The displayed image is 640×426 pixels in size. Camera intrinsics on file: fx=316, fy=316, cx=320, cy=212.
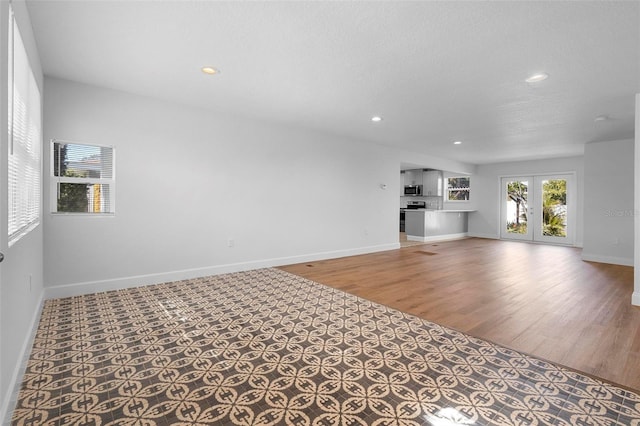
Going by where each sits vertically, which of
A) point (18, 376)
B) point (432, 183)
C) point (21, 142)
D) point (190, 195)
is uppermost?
point (432, 183)

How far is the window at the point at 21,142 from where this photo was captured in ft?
6.49

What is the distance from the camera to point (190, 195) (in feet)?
15.5

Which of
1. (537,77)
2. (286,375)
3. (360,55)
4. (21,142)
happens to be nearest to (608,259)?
(537,77)

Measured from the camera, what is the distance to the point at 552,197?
941 cm

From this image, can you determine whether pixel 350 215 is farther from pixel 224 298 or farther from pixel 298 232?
pixel 224 298

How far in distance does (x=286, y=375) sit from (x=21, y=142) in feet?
8.50

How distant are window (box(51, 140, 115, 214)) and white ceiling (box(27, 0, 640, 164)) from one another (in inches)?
33.0

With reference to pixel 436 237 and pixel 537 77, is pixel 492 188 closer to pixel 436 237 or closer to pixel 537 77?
pixel 436 237

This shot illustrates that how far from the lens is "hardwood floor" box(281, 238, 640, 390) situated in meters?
2.57

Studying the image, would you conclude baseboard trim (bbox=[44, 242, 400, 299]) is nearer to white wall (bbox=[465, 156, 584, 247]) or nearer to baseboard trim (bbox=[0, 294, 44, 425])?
baseboard trim (bbox=[0, 294, 44, 425])

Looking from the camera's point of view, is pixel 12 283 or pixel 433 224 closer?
pixel 12 283

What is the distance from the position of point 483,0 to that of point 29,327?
4374 millimetres

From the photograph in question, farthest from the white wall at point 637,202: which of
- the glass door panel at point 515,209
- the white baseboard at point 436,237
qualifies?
the glass door panel at point 515,209

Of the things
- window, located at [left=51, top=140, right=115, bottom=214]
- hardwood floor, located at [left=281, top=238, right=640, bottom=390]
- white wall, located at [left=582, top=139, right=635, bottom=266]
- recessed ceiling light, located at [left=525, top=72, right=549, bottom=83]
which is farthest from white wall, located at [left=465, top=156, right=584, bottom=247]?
window, located at [left=51, top=140, right=115, bottom=214]
